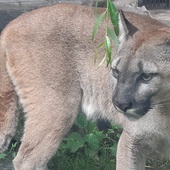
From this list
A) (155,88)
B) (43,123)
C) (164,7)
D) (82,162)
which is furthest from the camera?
(164,7)

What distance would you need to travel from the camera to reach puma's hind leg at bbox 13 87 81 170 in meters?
5.21

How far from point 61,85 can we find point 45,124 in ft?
1.13

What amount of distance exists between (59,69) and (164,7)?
2.29 metres

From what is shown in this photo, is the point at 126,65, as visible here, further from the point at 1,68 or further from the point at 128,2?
the point at 128,2

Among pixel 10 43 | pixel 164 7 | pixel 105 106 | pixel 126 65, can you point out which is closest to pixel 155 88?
pixel 126 65

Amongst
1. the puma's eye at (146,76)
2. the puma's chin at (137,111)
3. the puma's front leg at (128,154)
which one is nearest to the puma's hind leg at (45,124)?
the puma's front leg at (128,154)

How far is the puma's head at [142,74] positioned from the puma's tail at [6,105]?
101cm

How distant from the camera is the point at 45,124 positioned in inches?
206

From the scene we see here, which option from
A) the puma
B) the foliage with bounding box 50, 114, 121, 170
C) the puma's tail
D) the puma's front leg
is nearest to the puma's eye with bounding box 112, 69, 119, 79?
the puma

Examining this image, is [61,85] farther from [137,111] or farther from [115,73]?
[137,111]

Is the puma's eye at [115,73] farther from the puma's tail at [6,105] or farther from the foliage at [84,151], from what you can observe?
the foliage at [84,151]

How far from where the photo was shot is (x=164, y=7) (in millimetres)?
7086

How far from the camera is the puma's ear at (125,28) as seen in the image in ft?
16.0

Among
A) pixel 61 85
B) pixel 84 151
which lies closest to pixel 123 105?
pixel 61 85
